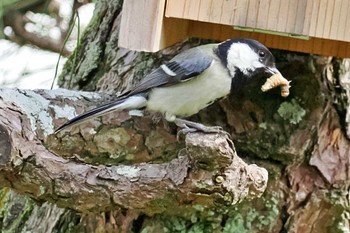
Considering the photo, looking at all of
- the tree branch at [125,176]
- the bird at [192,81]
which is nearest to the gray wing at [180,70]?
the bird at [192,81]

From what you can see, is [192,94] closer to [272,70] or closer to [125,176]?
[272,70]

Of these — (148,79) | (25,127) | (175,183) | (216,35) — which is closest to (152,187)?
(175,183)

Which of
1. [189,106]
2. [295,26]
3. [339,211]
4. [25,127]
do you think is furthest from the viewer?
[339,211]

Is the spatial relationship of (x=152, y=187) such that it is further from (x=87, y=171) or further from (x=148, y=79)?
(x=148, y=79)

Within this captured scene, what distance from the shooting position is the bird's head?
135 cm

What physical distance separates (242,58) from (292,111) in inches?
6.6

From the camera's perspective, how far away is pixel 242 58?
54.5 inches

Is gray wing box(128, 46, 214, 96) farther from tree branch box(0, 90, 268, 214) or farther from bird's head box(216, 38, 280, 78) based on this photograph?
tree branch box(0, 90, 268, 214)

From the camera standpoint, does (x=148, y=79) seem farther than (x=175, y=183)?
Yes

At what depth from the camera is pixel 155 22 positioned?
1210 millimetres

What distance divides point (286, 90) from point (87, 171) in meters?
0.42

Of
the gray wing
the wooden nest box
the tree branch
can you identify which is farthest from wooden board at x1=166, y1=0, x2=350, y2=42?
the tree branch

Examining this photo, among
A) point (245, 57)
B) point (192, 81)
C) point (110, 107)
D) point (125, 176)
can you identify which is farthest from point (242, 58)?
point (125, 176)

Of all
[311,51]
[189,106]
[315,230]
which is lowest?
[315,230]
